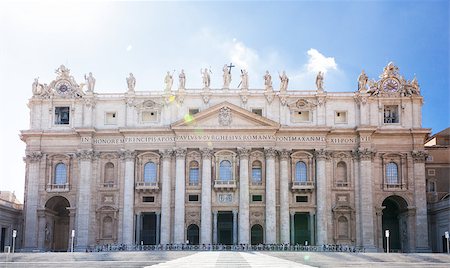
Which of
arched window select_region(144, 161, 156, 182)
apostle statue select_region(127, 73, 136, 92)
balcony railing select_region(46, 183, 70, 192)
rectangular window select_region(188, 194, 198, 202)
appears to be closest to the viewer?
rectangular window select_region(188, 194, 198, 202)

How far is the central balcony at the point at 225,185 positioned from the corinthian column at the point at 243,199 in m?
0.82

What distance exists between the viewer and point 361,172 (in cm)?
7225

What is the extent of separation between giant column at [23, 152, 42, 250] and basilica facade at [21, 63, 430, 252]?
0.11m

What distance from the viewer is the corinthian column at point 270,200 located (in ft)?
232

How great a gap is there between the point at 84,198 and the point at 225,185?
1463 cm

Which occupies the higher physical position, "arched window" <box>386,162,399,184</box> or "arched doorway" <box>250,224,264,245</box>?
"arched window" <box>386,162,399,184</box>

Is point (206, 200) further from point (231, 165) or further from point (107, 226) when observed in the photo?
point (107, 226)

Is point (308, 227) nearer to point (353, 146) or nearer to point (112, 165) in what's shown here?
point (353, 146)

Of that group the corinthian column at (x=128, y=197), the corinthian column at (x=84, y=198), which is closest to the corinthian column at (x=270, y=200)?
the corinthian column at (x=128, y=197)

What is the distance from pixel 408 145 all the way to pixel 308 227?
44.6ft

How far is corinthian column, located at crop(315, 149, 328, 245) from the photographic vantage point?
7081cm

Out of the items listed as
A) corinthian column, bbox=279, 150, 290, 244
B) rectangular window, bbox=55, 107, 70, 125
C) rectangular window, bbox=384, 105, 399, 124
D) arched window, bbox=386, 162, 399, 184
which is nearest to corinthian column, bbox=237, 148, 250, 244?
corinthian column, bbox=279, 150, 290, 244

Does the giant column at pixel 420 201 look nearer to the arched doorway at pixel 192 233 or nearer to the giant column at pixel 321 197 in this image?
the giant column at pixel 321 197

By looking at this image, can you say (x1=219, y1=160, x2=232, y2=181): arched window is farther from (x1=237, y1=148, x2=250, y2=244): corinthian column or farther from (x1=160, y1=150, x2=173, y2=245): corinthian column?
(x1=160, y1=150, x2=173, y2=245): corinthian column
